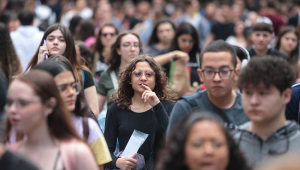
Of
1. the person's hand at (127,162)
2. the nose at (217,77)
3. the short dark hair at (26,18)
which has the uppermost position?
the short dark hair at (26,18)

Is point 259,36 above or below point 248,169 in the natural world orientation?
above

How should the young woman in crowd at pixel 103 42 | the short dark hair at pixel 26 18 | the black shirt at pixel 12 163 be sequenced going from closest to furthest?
the black shirt at pixel 12 163, the young woman in crowd at pixel 103 42, the short dark hair at pixel 26 18

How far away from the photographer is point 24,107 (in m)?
3.29

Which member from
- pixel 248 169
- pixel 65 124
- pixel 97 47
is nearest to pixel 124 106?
pixel 65 124

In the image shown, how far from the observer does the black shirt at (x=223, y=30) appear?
50.5ft

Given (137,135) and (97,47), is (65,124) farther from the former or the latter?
(97,47)

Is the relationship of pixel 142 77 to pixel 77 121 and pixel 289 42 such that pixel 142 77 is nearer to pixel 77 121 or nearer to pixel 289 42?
pixel 77 121

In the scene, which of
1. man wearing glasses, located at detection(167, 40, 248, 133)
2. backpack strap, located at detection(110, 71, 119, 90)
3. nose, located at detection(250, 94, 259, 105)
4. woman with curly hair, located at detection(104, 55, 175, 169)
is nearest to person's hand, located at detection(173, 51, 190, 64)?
backpack strap, located at detection(110, 71, 119, 90)

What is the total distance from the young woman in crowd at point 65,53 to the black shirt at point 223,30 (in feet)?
31.7

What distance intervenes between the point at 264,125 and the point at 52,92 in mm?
1606

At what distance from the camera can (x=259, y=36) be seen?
9109mm

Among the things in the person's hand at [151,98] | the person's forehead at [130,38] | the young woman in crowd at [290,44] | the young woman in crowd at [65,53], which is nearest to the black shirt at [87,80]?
the young woman in crowd at [65,53]

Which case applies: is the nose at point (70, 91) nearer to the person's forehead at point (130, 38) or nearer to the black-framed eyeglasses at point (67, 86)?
the black-framed eyeglasses at point (67, 86)

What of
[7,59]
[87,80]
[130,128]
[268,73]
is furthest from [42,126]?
[7,59]
